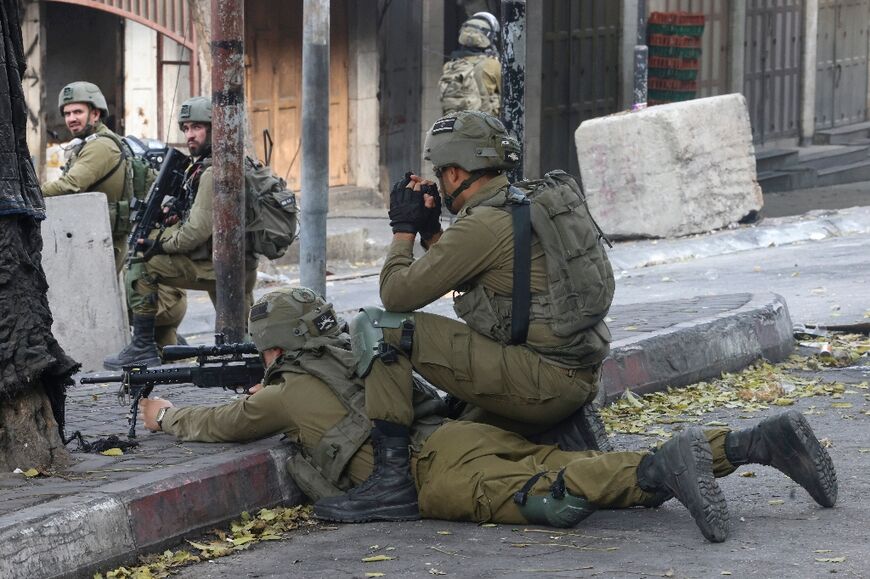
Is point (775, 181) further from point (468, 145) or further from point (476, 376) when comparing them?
point (476, 376)

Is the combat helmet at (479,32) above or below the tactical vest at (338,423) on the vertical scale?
above

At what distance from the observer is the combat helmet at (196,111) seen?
827 cm

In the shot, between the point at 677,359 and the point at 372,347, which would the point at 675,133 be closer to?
the point at 677,359

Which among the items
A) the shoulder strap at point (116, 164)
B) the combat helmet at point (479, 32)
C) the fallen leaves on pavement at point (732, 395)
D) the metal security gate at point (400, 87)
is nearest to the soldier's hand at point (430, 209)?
the fallen leaves on pavement at point (732, 395)

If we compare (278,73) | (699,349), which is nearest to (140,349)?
(699,349)

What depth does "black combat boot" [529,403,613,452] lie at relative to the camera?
18.4ft

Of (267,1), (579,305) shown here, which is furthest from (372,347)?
(267,1)

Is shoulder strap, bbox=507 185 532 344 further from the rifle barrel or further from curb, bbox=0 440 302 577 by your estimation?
the rifle barrel

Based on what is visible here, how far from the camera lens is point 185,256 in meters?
8.59

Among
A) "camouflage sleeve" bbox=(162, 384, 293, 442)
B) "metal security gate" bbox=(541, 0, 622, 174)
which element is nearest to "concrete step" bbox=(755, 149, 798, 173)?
"metal security gate" bbox=(541, 0, 622, 174)

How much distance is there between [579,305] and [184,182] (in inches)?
154

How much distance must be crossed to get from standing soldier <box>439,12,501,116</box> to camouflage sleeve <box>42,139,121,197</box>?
623cm

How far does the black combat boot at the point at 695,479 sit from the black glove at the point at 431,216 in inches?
48.9

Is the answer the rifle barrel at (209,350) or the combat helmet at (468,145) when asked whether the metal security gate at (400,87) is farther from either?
the combat helmet at (468,145)
